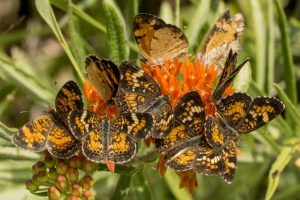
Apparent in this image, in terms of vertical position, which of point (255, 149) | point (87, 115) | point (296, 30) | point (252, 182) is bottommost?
point (252, 182)

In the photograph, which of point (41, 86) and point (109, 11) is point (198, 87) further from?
point (41, 86)

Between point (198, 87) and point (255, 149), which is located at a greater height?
point (198, 87)

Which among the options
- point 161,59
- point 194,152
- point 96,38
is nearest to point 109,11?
point 161,59

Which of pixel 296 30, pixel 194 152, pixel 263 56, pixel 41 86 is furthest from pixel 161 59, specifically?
pixel 296 30

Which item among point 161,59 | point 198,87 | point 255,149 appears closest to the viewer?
point 198,87

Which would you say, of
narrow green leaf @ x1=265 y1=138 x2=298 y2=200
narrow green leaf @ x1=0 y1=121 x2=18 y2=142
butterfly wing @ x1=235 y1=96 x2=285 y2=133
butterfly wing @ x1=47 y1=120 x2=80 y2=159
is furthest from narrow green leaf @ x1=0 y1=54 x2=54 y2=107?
narrow green leaf @ x1=265 y1=138 x2=298 y2=200

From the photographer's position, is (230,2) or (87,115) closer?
(87,115)

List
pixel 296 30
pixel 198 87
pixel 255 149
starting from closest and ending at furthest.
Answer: pixel 198 87, pixel 255 149, pixel 296 30
